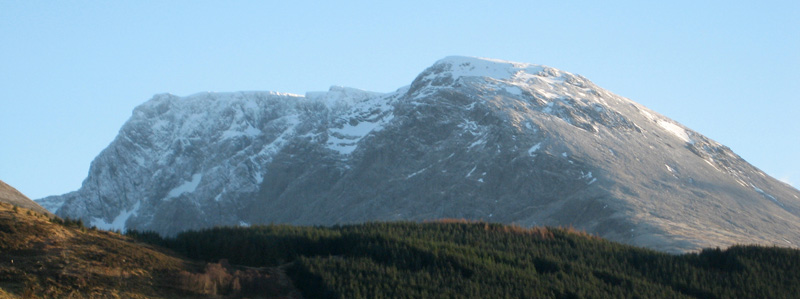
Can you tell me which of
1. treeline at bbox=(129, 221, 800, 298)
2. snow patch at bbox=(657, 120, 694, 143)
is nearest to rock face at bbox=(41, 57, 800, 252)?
snow patch at bbox=(657, 120, 694, 143)

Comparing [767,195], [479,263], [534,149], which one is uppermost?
[534,149]

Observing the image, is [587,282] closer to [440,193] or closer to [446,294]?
[446,294]

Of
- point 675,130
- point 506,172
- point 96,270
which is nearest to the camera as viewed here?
point 96,270

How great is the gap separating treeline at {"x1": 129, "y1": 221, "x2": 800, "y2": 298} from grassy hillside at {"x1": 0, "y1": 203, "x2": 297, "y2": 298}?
184cm

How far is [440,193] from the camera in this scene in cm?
15062

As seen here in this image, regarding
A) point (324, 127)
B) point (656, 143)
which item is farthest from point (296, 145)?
point (656, 143)

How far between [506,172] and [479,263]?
11879cm

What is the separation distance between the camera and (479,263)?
32.2 m

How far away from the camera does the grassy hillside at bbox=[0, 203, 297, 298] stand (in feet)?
76.0

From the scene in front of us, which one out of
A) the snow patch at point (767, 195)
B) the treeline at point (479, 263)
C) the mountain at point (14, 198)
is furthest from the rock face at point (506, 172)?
the mountain at point (14, 198)

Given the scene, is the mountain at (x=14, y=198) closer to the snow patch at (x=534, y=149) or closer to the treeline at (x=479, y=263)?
the treeline at (x=479, y=263)

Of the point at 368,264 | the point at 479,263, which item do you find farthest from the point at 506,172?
the point at 368,264

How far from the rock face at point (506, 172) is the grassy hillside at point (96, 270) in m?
78.2

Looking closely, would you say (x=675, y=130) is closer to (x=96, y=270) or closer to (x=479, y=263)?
(x=479, y=263)
